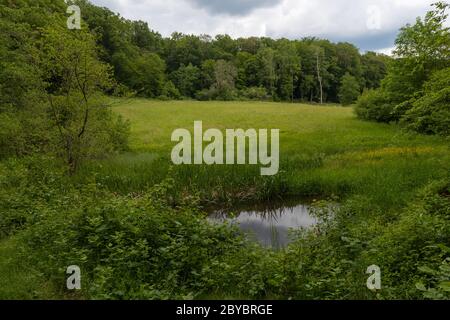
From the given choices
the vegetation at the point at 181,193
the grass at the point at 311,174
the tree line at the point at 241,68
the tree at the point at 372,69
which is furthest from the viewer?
the tree at the point at 372,69

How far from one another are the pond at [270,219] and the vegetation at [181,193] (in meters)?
0.55

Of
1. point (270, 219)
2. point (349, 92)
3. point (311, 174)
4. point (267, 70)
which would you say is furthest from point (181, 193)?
point (267, 70)

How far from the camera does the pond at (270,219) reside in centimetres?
970

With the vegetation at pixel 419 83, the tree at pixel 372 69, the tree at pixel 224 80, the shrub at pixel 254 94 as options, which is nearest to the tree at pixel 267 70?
the shrub at pixel 254 94

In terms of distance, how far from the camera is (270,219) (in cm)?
1102

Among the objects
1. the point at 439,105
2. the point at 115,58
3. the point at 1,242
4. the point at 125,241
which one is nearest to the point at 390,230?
the point at 439,105

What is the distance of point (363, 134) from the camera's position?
23.3m

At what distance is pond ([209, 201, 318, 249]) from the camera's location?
31.8 ft

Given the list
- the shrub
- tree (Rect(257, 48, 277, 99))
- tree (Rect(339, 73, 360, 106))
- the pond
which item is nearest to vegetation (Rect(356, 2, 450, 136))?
the pond

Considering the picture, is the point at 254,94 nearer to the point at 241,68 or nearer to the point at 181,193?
the point at 241,68

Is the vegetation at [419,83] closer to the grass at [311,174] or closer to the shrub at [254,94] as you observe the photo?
the grass at [311,174]

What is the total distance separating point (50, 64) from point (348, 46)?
306ft

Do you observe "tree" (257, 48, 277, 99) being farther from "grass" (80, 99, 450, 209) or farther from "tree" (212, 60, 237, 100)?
"grass" (80, 99, 450, 209)
